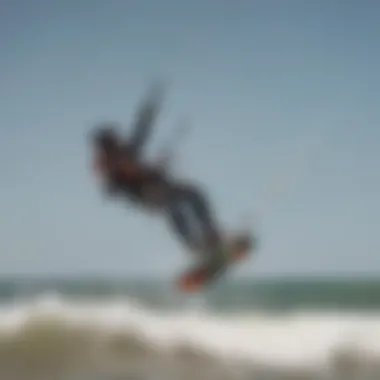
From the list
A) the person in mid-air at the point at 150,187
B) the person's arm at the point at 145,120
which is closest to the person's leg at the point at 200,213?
the person in mid-air at the point at 150,187

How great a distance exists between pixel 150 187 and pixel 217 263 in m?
0.19

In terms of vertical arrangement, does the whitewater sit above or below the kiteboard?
below

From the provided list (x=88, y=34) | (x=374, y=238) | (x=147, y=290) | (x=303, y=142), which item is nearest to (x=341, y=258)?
(x=374, y=238)

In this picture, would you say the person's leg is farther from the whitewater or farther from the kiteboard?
the whitewater

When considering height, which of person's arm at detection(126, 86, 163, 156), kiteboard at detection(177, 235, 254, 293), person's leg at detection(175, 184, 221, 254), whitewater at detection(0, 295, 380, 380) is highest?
person's arm at detection(126, 86, 163, 156)

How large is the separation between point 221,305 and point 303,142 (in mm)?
345

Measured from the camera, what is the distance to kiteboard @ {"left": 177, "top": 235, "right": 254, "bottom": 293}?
1579 mm

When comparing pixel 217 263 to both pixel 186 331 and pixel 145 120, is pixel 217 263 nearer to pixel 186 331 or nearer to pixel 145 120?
pixel 186 331

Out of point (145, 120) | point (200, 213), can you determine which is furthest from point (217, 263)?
point (145, 120)

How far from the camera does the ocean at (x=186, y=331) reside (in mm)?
1608

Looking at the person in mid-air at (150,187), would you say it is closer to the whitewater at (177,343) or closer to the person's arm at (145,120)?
the person's arm at (145,120)

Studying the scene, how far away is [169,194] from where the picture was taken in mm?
1576

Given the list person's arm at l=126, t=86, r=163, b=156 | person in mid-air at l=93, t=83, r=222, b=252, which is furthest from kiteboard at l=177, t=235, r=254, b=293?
person's arm at l=126, t=86, r=163, b=156

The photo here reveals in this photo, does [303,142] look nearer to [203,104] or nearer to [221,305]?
[203,104]
